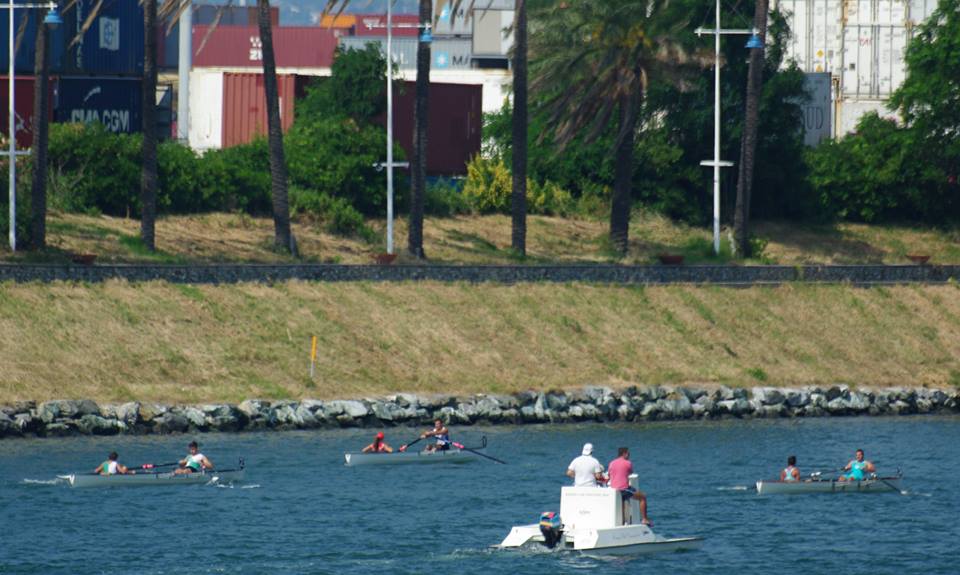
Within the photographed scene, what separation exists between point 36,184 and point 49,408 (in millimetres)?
15906

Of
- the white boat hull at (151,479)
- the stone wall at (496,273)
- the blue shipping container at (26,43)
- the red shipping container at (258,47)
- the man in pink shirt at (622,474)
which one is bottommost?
the white boat hull at (151,479)

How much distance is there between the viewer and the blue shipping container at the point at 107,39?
265 feet

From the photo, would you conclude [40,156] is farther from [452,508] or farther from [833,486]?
[833,486]

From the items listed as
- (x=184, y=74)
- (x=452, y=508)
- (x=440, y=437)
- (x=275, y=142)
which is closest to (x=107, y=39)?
(x=275, y=142)

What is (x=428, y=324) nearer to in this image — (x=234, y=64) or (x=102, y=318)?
(x=102, y=318)

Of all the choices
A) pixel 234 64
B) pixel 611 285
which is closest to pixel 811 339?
pixel 611 285

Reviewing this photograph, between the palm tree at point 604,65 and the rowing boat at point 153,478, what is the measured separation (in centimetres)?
3406

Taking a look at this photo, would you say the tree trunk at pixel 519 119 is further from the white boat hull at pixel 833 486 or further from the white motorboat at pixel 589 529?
the white motorboat at pixel 589 529

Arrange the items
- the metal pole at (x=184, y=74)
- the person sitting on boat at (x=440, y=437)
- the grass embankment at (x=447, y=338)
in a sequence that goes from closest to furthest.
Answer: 1. the person sitting on boat at (x=440, y=437)
2. the grass embankment at (x=447, y=338)
3. the metal pole at (x=184, y=74)

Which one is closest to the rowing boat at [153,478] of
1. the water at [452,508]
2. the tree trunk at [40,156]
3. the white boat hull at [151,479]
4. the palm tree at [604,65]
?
the white boat hull at [151,479]

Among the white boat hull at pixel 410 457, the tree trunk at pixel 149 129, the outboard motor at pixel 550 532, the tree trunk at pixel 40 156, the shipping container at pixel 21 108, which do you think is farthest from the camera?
the shipping container at pixel 21 108

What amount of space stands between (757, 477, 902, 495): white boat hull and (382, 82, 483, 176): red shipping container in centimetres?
4459

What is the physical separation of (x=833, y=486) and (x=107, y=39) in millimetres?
46136

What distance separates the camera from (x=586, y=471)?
37188 millimetres
